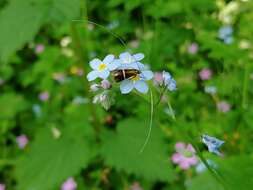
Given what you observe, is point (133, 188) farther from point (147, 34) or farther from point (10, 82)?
point (10, 82)

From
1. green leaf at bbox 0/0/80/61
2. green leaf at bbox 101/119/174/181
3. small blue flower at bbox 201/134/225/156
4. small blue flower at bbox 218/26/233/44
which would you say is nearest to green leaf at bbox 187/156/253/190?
small blue flower at bbox 201/134/225/156

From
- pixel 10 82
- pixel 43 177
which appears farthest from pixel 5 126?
pixel 43 177

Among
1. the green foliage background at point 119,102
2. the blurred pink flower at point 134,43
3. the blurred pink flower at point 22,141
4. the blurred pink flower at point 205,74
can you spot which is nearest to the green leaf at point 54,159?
the green foliage background at point 119,102

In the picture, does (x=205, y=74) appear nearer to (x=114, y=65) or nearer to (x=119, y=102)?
(x=119, y=102)

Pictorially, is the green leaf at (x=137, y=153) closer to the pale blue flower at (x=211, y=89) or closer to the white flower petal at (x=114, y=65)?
the pale blue flower at (x=211, y=89)

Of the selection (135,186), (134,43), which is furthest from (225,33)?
(135,186)

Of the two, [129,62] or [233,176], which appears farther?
[233,176]
